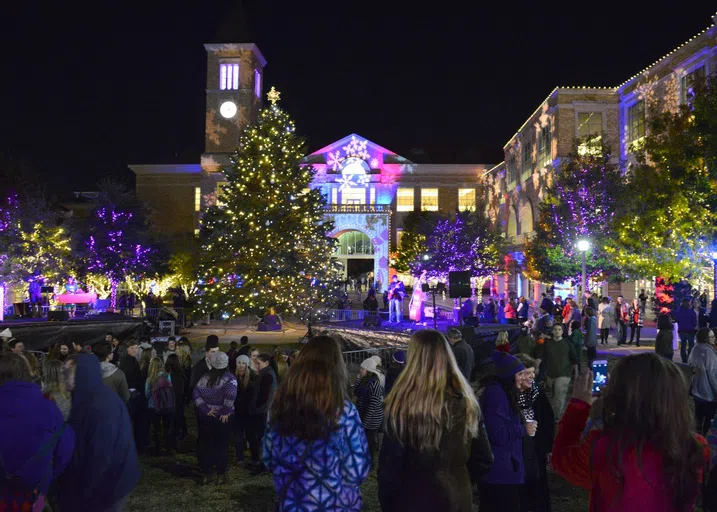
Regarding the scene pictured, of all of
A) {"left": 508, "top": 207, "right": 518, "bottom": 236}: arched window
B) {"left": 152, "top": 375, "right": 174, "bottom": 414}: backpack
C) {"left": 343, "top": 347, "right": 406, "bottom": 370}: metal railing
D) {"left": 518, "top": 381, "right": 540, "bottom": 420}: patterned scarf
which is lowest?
{"left": 343, "top": 347, "right": 406, "bottom": 370}: metal railing

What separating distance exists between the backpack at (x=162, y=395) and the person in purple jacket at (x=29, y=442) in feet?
15.0

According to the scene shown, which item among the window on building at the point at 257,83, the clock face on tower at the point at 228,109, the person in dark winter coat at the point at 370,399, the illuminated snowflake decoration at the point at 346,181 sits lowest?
the person in dark winter coat at the point at 370,399

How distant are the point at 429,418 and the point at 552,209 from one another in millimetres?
27130

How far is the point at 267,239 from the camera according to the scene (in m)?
25.5

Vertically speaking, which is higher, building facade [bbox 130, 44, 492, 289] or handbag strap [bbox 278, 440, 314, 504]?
building facade [bbox 130, 44, 492, 289]

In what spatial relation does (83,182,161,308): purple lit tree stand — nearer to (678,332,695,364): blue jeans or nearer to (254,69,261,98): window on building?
(254,69,261,98): window on building

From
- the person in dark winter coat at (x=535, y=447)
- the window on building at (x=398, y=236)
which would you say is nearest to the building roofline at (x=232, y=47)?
the window on building at (x=398, y=236)

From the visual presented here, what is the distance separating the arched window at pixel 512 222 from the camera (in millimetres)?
43869

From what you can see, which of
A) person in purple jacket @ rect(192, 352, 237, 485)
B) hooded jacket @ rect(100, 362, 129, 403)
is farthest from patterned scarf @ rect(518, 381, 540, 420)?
hooded jacket @ rect(100, 362, 129, 403)

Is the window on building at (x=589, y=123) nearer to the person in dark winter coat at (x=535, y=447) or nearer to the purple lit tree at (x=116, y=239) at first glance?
the purple lit tree at (x=116, y=239)

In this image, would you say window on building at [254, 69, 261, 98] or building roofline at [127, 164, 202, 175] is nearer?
window on building at [254, 69, 261, 98]

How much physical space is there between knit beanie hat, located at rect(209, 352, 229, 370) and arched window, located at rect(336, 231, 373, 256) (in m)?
42.8

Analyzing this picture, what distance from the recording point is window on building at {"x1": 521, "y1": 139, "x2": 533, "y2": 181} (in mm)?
38581

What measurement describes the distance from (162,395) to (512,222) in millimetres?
39680
